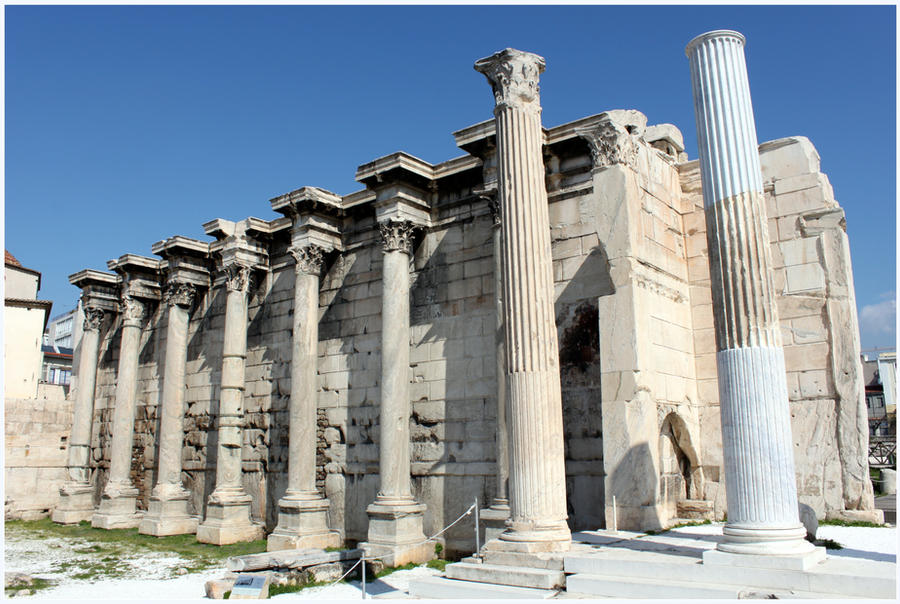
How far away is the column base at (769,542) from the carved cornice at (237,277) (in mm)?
12197

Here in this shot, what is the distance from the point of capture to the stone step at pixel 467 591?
7625 millimetres

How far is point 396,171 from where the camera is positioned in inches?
530

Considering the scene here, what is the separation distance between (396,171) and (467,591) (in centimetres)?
781

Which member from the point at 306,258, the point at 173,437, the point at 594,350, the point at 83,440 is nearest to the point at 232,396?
the point at 173,437

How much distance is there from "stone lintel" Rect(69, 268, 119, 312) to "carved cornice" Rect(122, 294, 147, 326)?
173cm

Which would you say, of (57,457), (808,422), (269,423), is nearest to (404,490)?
(269,423)

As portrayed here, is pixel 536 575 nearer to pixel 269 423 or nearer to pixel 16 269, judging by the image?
pixel 269 423

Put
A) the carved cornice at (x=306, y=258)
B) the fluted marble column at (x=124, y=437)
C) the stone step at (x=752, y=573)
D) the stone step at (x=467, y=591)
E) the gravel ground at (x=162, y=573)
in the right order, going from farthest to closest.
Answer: the fluted marble column at (x=124, y=437)
the carved cornice at (x=306, y=258)
the gravel ground at (x=162, y=573)
the stone step at (x=467, y=591)
the stone step at (x=752, y=573)

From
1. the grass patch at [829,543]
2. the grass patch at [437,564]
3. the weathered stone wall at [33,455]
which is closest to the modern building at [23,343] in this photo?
the weathered stone wall at [33,455]

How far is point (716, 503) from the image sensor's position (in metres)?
11.3

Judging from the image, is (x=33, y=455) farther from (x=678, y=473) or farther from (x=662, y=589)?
(x=662, y=589)

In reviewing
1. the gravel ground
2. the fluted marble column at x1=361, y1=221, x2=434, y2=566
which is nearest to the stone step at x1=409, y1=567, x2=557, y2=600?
the gravel ground

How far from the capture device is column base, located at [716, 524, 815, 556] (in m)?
6.91

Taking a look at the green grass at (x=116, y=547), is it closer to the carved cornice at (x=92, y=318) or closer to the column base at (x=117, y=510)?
the column base at (x=117, y=510)
